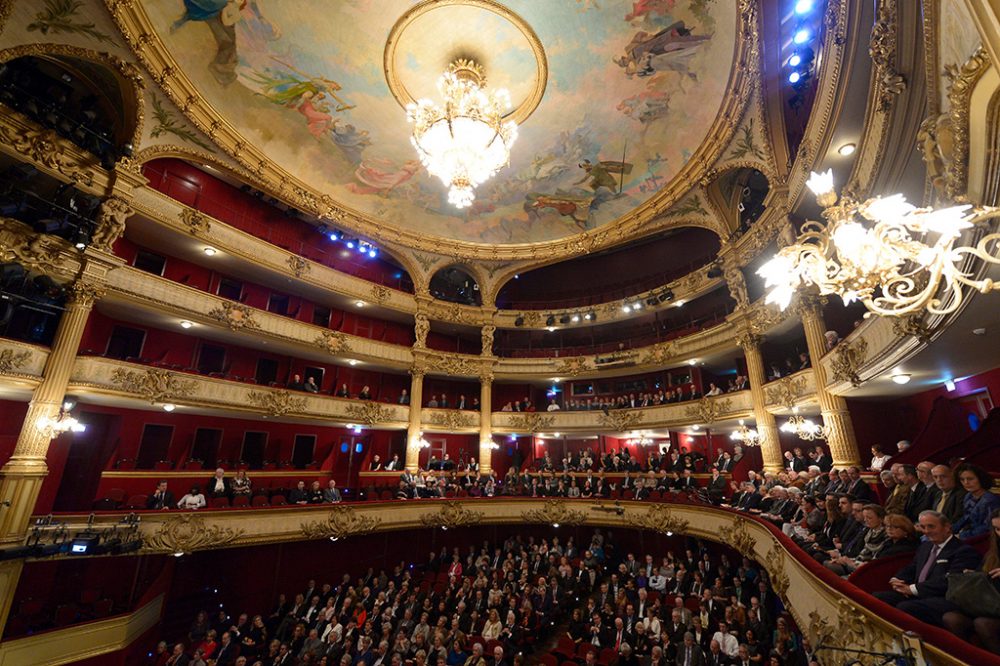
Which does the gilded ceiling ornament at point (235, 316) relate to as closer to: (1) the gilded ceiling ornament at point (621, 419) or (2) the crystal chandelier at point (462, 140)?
(2) the crystal chandelier at point (462, 140)

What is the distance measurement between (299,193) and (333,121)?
3114 millimetres

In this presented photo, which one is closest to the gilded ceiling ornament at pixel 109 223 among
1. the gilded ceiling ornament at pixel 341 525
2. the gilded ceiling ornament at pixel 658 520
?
the gilded ceiling ornament at pixel 341 525

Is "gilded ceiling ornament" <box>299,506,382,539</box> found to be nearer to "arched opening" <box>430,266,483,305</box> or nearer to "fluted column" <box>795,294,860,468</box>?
"arched opening" <box>430,266,483,305</box>

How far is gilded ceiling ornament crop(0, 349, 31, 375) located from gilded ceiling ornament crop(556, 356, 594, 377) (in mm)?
16812

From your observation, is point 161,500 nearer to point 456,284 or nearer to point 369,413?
point 369,413

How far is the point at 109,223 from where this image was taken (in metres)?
10.9

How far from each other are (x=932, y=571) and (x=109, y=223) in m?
16.0

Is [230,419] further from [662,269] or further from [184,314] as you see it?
[662,269]

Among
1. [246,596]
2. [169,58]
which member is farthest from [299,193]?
[246,596]

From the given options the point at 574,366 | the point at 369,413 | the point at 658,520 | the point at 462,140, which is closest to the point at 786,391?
the point at 658,520

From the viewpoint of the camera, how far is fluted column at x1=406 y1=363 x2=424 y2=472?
1705 centimetres

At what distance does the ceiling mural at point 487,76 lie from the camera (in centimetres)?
1130

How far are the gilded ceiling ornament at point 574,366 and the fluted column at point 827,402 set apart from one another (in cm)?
944

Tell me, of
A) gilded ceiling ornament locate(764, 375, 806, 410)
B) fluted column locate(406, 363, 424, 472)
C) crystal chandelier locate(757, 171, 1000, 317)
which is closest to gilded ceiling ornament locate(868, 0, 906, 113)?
crystal chandelier locate(757, 171, 1000, 317)
